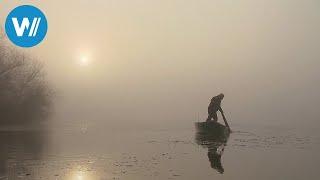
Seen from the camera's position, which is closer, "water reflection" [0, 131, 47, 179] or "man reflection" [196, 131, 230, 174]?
"water reflection" [0, 131, 47, 179]

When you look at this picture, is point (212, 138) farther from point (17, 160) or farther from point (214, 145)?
point (17, 160)

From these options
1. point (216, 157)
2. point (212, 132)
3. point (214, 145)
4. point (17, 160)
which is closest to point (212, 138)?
point (212, 132)

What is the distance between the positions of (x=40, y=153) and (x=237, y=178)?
10.6 meters

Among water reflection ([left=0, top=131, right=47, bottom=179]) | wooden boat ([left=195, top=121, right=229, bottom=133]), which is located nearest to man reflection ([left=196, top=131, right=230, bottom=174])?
wooden boat ([left=195, top=121, right=229, bottom=133])

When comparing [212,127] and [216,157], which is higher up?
[212,127]

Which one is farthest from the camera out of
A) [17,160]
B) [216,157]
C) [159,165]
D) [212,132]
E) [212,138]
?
[212,132]

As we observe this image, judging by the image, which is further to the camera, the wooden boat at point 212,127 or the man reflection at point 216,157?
the wooden boat at point 212,127

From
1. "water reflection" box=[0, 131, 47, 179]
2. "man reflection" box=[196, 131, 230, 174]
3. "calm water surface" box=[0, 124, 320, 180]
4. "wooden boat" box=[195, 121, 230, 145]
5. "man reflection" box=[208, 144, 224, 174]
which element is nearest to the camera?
"water reflection" box=[0, 131, 47, 179]

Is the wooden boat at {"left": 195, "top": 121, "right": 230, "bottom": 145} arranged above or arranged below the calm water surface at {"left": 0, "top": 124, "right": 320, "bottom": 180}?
above

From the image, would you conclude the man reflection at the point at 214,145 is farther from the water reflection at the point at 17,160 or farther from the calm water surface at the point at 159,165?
the water reflection at the point at 17,160

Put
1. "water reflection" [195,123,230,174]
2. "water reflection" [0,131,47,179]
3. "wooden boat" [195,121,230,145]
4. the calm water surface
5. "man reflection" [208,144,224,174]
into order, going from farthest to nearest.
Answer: "wooden boat" [195,121,230,145] < "water reflection" [195,123,230,174] < "man reflection" [208,144,224,174] < the calm water surface < "water reflection" [0,131,47,179]

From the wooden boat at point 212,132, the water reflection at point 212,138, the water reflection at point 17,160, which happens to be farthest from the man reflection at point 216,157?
the water reflection at point 17,160

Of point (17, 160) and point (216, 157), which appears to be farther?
point (216, 157)

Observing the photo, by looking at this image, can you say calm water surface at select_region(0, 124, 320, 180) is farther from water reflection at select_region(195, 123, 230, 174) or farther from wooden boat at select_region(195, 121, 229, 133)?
wooden boat at select_region(195, 121, 229, 133)
